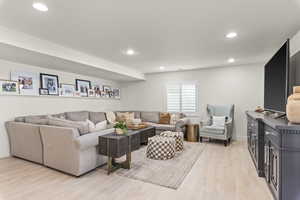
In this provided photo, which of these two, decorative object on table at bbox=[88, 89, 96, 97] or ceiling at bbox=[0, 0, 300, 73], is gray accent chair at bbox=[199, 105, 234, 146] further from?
decorative object on table at bbox=[88, 89, 96, 97]

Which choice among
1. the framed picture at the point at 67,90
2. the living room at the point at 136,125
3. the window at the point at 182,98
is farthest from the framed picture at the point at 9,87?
the window at the point at 182,98

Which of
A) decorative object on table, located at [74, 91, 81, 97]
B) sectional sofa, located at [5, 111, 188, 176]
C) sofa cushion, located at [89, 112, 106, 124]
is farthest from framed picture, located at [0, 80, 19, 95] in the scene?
sofa cushion, located at [89, 112, 106, 124]

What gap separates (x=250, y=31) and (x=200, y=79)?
3.02m

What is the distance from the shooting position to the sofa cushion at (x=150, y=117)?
588cm

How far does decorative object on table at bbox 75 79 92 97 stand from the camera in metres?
5.06

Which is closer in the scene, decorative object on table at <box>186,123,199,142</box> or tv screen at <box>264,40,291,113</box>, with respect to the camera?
tv screen at <box>264,40,291,113</box>

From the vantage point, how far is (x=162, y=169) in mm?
2838

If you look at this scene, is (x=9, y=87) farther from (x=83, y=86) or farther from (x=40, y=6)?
(x=40, y=6)

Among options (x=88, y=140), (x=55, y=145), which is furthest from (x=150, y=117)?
(x=55, y=145)

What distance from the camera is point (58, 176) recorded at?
2.59m

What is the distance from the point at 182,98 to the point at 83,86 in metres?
3.53

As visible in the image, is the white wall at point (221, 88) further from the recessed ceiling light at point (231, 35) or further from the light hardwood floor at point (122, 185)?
the recessed ceiling light at point (231, 35)

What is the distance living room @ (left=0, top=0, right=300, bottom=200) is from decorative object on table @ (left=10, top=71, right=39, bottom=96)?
22 millimetres

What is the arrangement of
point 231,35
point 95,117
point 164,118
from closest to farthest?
1. point 231,35
2. point 95,117
3. point 164,118
